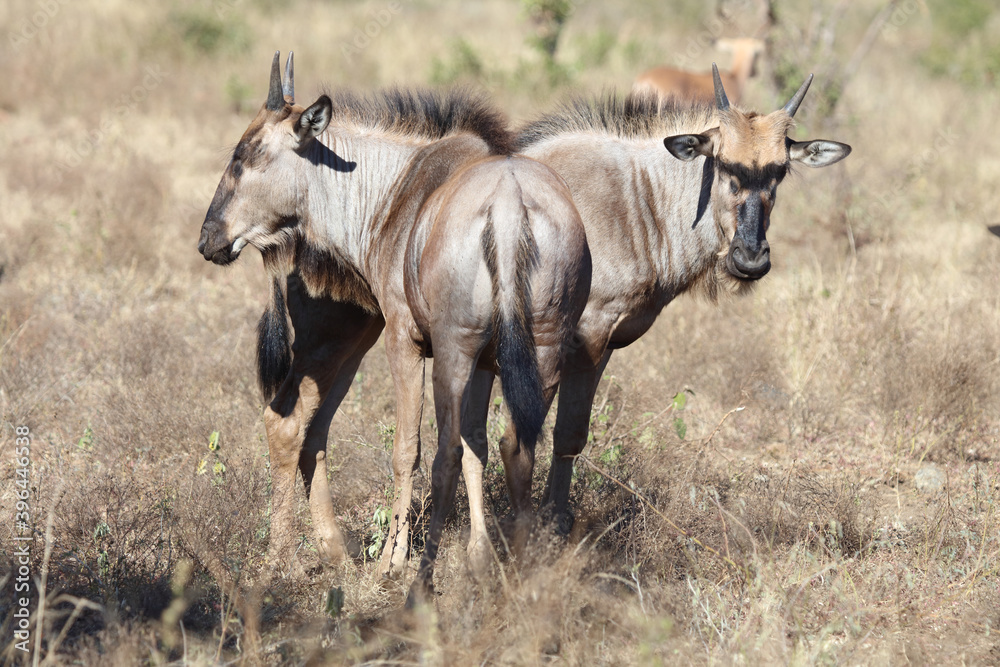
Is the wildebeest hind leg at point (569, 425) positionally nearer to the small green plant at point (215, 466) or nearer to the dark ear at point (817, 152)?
the dark ear at point (817, 152)

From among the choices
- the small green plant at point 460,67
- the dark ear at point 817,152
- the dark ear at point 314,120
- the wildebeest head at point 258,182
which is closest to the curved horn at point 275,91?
the wildebeest head at point 258,182

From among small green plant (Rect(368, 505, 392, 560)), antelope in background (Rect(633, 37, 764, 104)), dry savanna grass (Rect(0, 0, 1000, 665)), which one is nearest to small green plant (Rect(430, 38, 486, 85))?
antelope in background (Rect(633, 37, 764, 104))

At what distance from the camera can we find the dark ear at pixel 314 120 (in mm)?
4355

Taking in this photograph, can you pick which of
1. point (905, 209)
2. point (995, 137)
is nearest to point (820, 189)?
point (905, 209)

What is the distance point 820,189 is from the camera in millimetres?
10203

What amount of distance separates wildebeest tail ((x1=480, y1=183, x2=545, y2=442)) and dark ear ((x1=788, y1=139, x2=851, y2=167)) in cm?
197

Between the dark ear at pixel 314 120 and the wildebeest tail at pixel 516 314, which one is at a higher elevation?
the dark ear at pixel 314 120

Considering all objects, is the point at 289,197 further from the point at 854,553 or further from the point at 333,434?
the point at 854,553

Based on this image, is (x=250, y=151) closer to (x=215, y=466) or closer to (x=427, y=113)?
(x=427, y=113)

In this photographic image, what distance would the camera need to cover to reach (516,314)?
11.5ft

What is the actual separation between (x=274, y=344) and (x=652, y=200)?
7.19 ft

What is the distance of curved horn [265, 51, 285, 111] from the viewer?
14.3 feet

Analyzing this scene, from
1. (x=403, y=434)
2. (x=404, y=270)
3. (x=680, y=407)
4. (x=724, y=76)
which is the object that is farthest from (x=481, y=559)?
(x=724, y=76)

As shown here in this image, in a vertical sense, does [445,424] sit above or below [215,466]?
above
